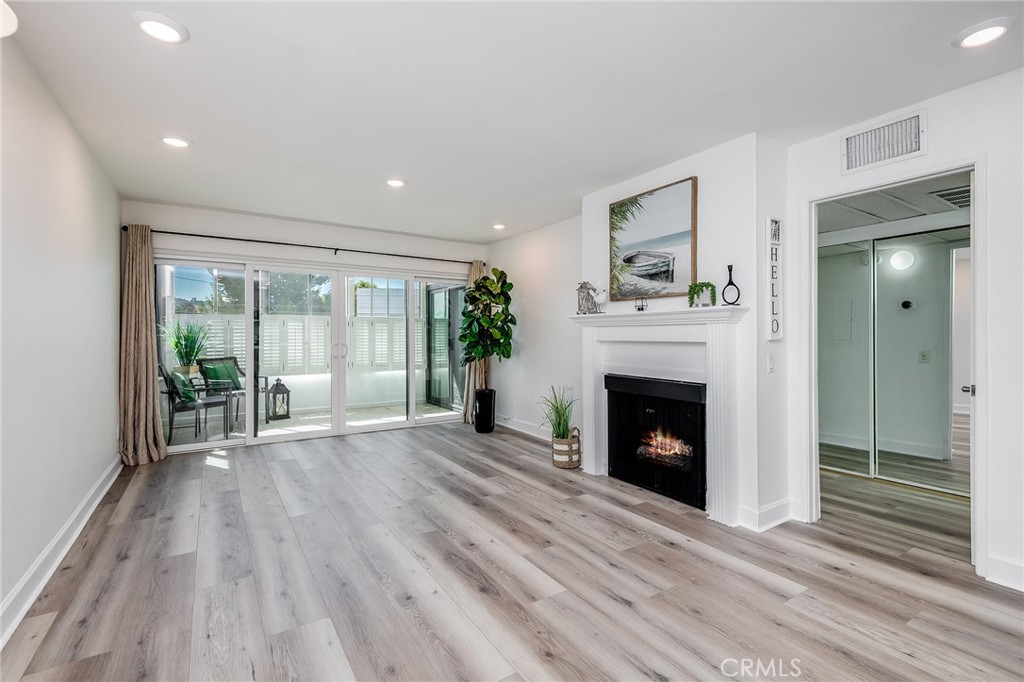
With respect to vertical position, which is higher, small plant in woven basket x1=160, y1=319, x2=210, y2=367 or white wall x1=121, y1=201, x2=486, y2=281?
white wall x1=121, y1=201, x2=486, y2=281

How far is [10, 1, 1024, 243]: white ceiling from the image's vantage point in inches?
76.6

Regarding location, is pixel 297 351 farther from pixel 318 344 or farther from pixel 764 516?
pixel 764 516

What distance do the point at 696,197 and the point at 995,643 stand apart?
9.15 ft

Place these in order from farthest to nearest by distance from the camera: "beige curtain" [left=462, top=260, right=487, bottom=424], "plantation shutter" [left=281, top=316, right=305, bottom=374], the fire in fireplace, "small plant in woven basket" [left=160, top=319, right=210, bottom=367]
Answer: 1. "beige curtain" [left=462, top=260, right=487, bottom=424]
2. "plantation shutter" [left=281, top=316, right=305, bottom=374]
3. "small plant in woven basket" [left=160, top=319, right=210, bottom=367]
4. the fire in fireplace

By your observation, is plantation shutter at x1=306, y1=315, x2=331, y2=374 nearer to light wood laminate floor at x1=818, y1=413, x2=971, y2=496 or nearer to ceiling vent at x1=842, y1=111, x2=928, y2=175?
ceiling vent at x1=842, y1=111, x2=928, y2=175

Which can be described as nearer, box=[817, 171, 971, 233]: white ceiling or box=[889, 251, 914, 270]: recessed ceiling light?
box=[817, 171, 971, 233]: white ceiling

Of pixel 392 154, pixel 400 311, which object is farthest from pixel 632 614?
pixel 400 311

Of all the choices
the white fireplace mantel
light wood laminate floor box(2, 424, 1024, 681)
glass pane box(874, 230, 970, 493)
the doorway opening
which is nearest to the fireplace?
light wood laminate floor box(2, 424, 1024, 681)

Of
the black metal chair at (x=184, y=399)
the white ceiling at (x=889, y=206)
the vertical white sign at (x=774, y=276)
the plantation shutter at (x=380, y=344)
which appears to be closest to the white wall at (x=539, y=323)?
the plantation shutter at (x=380, y=344)

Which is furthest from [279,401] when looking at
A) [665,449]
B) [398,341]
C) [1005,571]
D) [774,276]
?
[1005,571]

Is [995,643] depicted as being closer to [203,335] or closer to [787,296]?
[787,296]

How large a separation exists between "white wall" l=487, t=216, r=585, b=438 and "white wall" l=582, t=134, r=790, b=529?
6.16 feet

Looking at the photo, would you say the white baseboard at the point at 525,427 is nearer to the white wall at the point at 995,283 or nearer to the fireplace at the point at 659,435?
the fireplace at the point at 659,435

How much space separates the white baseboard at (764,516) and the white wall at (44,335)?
3779mm
